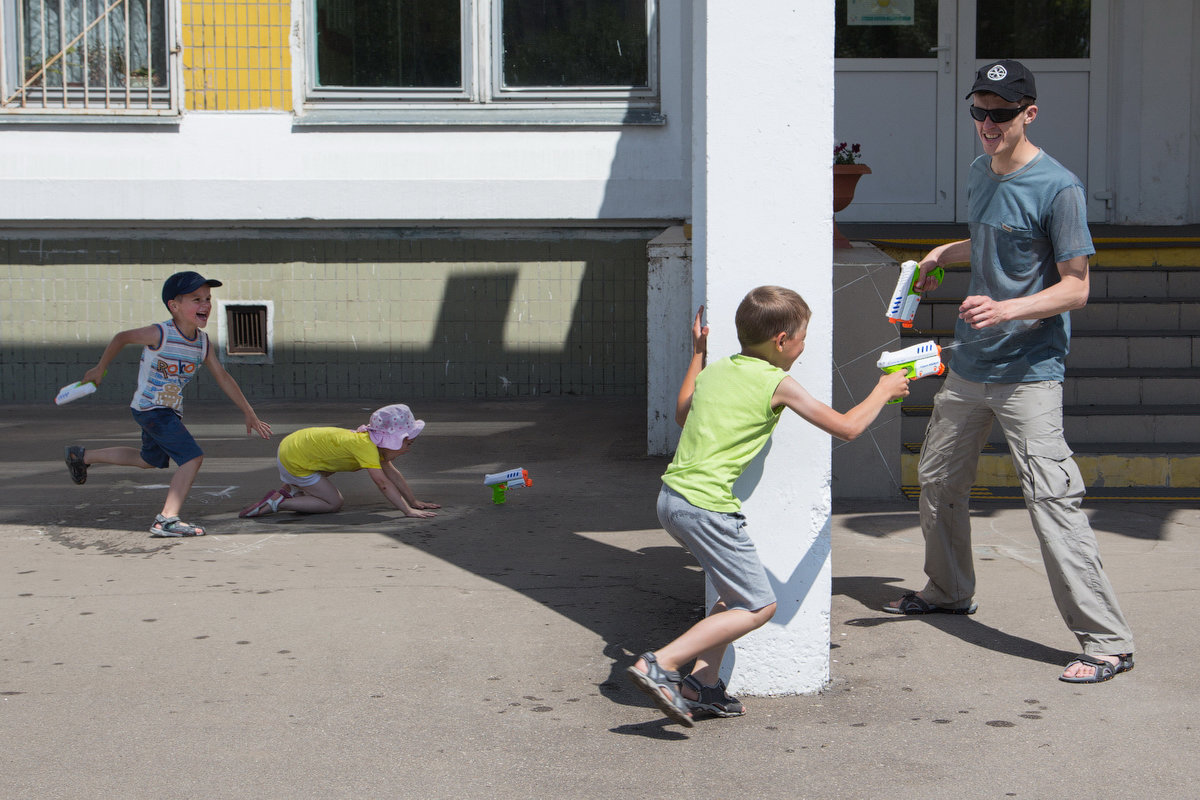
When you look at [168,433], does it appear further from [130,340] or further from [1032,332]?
[1032,332]

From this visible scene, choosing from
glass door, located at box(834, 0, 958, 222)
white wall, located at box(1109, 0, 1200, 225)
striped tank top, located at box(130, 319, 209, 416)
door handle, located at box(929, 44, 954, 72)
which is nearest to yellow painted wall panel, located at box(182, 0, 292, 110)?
striped tank top, located at box(130, 319, 209, 416)

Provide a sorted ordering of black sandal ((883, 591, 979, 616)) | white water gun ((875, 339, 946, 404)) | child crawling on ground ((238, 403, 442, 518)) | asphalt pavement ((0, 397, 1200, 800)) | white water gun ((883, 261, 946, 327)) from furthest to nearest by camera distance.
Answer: child crawling on ground ((238, 403, 442, 518)), black sandal ((883, 591, 979, 616)), white water gun ((883, 261, 946, 327)), white water gun ((875, 339, 946, 404)), asphalt pavement ((0, 397, 1200, 800))

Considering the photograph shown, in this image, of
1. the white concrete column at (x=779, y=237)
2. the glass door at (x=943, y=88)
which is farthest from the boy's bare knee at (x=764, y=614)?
the glass door at (x=943, y=88)

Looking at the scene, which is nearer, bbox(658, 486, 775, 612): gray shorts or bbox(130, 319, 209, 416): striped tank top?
bbox(658, 486, 775, 612): gray shorts

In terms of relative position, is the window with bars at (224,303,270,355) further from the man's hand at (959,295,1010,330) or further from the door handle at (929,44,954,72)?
the man's hand at (959,295,1010,330)

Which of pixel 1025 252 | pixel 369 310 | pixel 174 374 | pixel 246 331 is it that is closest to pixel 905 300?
pixel 1025 252

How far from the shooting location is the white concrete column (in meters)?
3.69

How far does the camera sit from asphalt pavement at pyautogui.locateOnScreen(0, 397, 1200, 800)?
3318 mm

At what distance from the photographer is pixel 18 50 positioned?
10.3 metres

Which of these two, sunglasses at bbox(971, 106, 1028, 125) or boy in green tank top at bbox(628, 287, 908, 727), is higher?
sunglasses at bbox(971, 106, 1028, 125)

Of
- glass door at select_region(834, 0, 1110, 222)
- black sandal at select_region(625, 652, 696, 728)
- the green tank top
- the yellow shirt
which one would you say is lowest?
black sandal at select_region(625, 652, 696, 728)

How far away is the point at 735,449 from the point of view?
3.63m

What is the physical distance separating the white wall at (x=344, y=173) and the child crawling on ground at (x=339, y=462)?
163 inches

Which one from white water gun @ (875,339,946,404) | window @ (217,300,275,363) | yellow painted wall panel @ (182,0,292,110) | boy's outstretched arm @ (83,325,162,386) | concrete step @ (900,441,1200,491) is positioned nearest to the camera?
white water gun @ (875,339,946,404)
